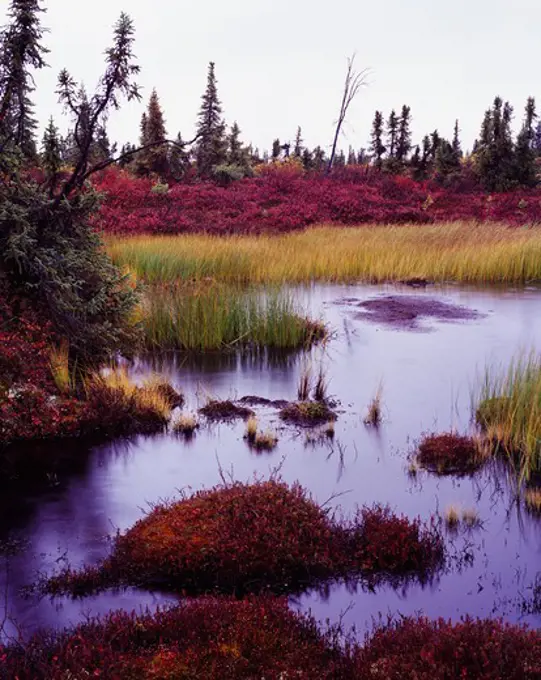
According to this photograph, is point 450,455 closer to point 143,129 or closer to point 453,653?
point 453,653

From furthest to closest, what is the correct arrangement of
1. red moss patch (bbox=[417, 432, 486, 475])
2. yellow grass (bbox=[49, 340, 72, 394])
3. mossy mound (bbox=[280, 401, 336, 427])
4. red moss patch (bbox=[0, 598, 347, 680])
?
yellow grass (bbox=[49, 340, 72, 394]) < mossy mound (bbox=[280, 401, 336, 427]) < red moss patch (bbox=[417, 432, 486, 475]) < red moss patch (bbox=[0, 598, 347, 680])

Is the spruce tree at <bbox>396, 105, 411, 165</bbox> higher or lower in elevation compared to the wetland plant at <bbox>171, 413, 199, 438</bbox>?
higher

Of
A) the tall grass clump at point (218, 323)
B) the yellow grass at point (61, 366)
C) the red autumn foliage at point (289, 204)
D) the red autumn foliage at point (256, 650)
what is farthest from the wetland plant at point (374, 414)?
the red autumn foliage at point (289, 204)

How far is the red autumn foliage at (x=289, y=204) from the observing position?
2655 cm

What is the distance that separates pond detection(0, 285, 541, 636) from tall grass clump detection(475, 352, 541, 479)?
0.29m

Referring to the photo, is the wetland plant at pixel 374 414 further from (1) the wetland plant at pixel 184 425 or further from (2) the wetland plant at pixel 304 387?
(1) the wetland plant at pixel 184 425

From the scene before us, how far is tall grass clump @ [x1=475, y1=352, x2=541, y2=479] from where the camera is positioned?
23.2ft

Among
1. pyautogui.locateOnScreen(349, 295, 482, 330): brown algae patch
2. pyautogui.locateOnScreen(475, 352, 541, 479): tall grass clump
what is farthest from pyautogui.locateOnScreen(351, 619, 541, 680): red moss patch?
pyautogui.locateOnScreen(349, 295, 482, 330): brown algae patch

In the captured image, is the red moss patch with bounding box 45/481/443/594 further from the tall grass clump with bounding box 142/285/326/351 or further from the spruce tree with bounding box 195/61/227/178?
the spruce tree with bounding box 195/61/227/178

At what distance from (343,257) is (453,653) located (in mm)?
16714

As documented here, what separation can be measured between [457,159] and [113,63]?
109 ft

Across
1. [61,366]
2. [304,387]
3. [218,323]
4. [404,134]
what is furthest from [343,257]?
[404,134]

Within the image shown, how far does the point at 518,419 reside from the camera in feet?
24.6

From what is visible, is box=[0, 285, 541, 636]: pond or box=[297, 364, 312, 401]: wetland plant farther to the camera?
box=[297, 364, 312, 401]: wetland plant
